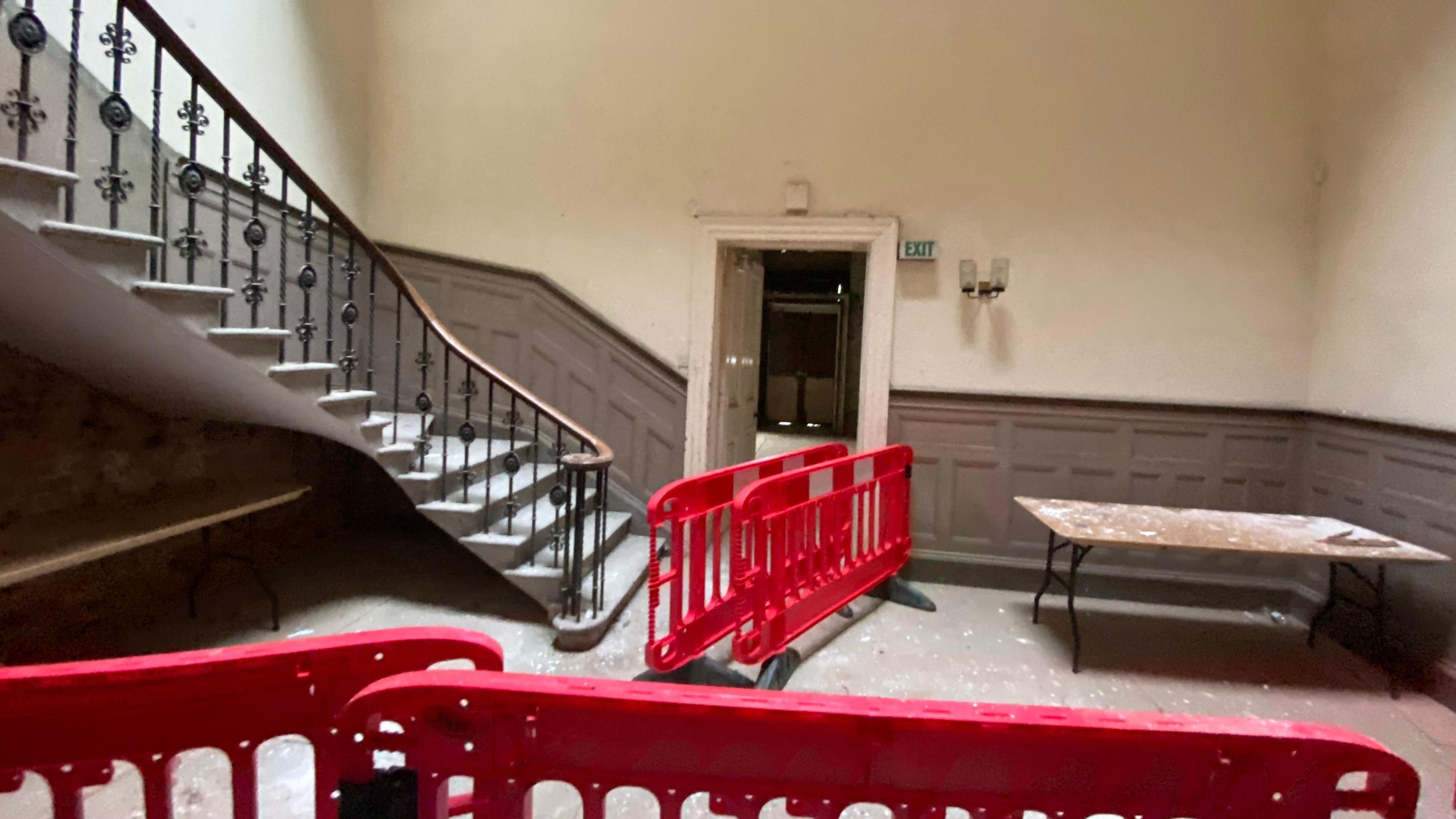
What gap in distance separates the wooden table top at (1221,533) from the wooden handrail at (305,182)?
91.9 inches

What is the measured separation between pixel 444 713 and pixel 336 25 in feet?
16.2

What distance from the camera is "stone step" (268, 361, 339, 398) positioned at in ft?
8.27

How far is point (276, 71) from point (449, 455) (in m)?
2.52

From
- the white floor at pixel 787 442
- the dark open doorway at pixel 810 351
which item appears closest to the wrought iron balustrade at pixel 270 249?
the white floor at pixel 787 442

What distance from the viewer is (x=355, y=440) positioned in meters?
3.05

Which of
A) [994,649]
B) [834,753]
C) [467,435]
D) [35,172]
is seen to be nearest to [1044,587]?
[994,649]

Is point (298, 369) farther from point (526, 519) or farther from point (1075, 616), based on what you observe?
point (1075, 616)

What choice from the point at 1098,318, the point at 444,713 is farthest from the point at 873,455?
the point at 444,713

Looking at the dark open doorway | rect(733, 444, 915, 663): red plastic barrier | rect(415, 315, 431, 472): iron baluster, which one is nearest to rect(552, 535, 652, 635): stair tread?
rect(733, 444, 915, 663): red plastic barrier

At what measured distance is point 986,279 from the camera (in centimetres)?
391

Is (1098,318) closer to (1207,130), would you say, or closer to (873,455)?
(1207,130)

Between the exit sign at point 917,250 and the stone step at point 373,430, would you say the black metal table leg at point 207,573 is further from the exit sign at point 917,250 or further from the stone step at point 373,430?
the exit sign at point 917,250

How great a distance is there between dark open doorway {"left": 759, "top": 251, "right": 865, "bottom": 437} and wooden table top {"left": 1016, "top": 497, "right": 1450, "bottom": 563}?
19.8ft

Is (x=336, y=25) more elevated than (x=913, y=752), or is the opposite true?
(x=336, y=25)
